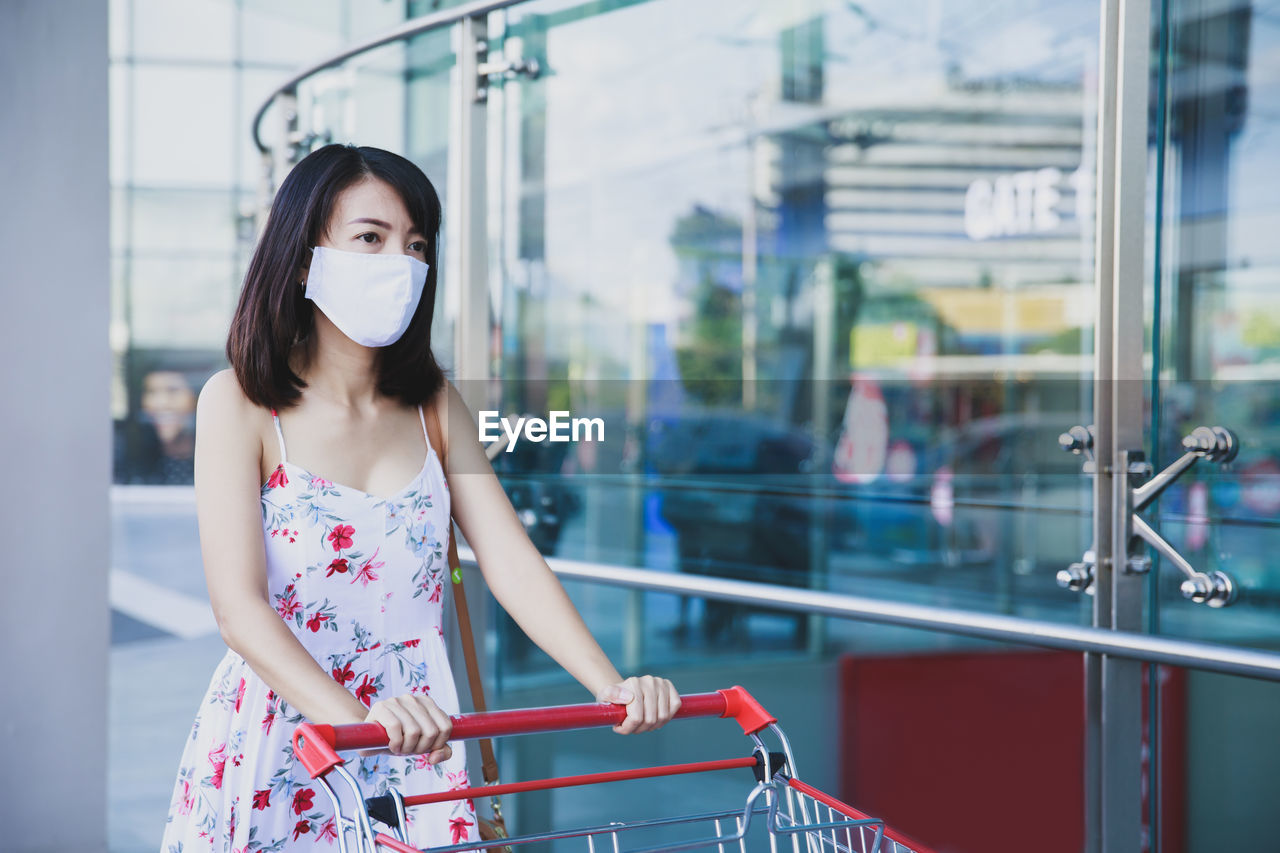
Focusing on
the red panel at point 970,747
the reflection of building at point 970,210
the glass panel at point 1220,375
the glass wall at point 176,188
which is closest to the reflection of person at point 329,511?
the glass panel at point 1220,375

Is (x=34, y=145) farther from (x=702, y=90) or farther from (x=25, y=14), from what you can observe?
(x=702, y=90)

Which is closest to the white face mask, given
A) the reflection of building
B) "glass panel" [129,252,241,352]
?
the reflection of building

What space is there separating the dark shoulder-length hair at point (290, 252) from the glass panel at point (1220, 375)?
1392 mm

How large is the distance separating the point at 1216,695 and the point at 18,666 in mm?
3063

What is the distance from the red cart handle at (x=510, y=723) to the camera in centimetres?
112

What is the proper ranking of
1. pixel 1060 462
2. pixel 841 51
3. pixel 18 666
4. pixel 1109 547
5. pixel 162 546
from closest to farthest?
pixel 1109 547
pixel 18 666
pixel 1060 462
pixel 841 51
pixel 162 546

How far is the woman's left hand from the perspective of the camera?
4.25ft

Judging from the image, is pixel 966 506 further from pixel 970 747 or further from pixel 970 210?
pixel 970 210

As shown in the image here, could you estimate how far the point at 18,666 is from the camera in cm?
292

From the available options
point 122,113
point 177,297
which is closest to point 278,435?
point 122,113

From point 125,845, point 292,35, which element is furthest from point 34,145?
point 292,35

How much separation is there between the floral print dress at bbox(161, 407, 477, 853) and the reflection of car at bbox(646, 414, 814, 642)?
218 cm

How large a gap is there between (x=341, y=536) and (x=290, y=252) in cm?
37

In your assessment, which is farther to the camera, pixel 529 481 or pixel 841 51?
pixel 841 51
